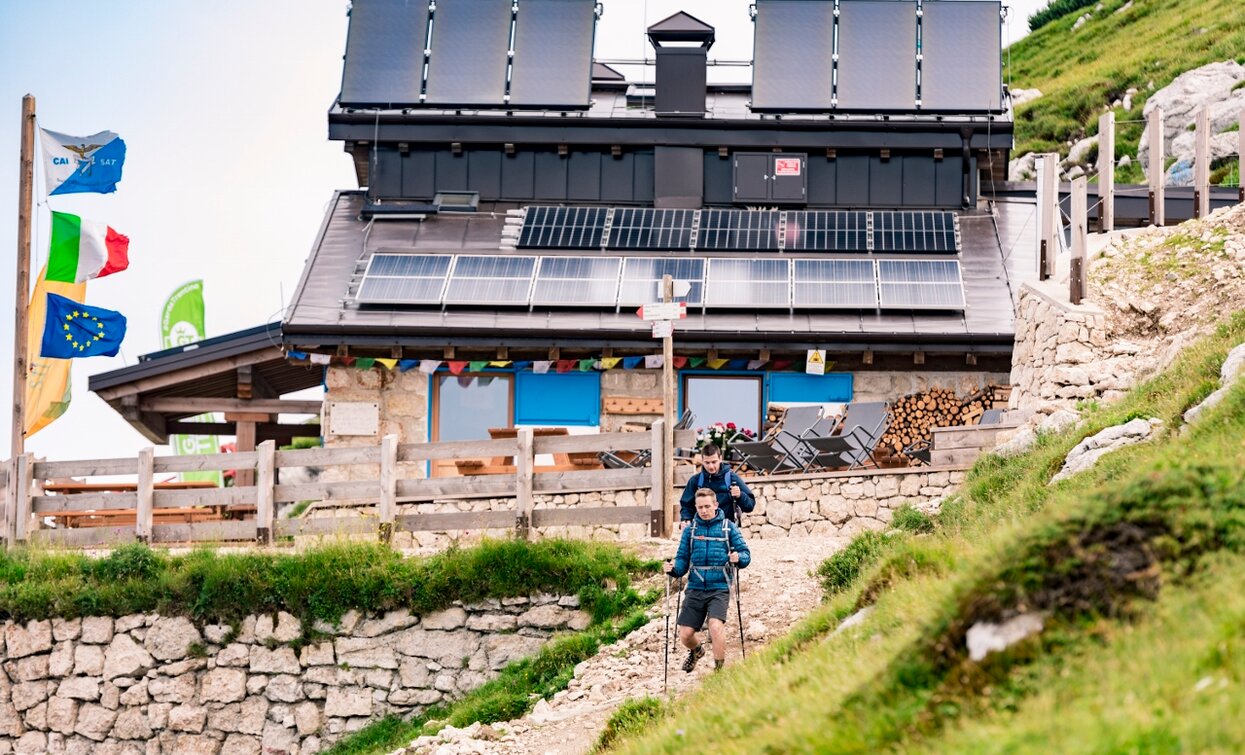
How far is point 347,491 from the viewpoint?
55.6 feet

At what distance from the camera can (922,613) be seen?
7844 mm

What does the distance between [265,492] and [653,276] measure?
24.8ft

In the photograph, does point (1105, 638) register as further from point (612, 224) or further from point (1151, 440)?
point (612, 224)

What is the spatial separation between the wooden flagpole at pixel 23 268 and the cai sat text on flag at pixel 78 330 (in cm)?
31

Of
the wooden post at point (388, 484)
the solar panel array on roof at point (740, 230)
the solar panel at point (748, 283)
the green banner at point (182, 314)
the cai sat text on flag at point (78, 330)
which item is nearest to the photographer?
the wooden post at point (388, 484)

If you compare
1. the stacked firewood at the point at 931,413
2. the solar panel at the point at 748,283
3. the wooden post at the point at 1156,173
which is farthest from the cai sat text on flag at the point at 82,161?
the wooden post at the point at 1156,173

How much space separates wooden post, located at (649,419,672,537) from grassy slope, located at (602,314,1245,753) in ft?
24.7

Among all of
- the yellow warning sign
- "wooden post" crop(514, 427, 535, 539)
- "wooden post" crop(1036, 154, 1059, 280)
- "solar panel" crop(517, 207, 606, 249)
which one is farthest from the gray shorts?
"solar panel" crop(517, 207, 606, 249)

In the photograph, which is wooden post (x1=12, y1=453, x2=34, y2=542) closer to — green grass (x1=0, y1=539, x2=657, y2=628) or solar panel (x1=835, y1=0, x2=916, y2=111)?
green grass (x1=0, y1=539, x2=657, y2=628)

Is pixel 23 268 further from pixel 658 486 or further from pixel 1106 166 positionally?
pixel 1106 166

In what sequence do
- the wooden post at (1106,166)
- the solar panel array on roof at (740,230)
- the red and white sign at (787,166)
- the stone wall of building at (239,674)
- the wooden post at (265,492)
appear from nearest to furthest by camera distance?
the stone wall of building at (239,674), the wooden post at (265,492), the wooden post at (1106,166), the solar panel array on roof at (740,230), the red and white sign at (787,166)

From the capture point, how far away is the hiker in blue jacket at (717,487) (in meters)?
12.9

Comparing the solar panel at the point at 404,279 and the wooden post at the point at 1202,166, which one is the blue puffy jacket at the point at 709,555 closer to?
the wooden post at the point at 1202,166

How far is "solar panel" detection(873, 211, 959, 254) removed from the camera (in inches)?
915
